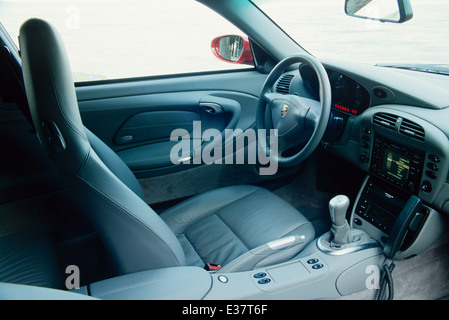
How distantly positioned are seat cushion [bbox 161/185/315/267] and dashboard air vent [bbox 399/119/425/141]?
54 cm

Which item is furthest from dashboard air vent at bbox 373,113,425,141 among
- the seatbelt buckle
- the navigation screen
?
the seatbelt buckle

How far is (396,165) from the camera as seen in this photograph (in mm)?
1545

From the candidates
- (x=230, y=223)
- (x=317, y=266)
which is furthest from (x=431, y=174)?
(x=230, y=223)

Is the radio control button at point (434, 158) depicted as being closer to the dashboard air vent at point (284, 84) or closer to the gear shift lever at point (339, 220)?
the gear shift lever at point (339, 220)

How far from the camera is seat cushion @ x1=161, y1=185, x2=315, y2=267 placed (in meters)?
1.59

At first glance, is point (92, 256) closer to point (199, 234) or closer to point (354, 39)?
point (199, 234)

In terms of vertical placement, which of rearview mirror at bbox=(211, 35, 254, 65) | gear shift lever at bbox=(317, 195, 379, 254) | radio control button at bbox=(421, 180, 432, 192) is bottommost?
gear shift lever at bbox=(317, 195, 379, 254)

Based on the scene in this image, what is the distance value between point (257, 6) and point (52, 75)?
1.37 meters

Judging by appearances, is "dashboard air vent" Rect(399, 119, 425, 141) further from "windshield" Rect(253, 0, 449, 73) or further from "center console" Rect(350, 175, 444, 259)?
"windshield" Rect(253, 0, 449, 73)

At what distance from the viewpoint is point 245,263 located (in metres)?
1.41
